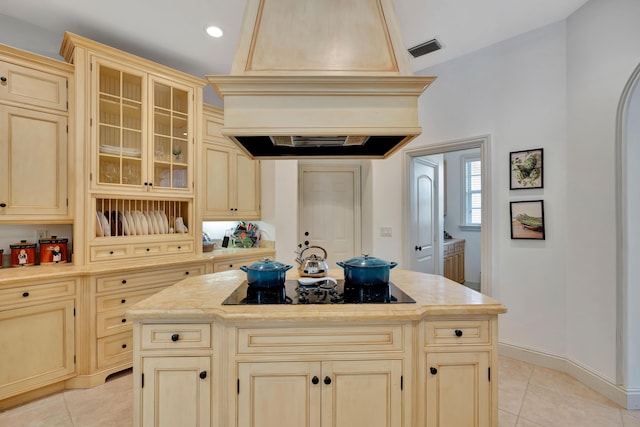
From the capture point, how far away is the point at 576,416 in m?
2.03

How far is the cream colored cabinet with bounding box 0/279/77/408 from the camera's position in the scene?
2.05 m

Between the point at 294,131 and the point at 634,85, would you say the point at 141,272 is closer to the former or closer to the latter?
the point at 294,131

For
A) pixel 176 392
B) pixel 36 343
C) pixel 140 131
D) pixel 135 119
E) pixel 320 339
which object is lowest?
pixel 36 343

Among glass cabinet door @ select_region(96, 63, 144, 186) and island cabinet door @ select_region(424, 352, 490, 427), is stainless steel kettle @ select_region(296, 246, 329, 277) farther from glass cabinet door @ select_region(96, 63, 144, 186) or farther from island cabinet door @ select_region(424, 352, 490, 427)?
glass cabinet door @ select_region(96, 63, 144, 186)

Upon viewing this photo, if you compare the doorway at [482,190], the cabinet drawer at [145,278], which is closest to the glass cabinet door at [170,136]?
the cabinet drawer at [145,278]

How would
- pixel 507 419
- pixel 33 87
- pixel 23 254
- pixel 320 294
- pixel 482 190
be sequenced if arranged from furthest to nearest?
1. pixel 482 190
2. pixel 23 254
3. pixel 33 87
4. pixel 507 419
5. pixel 320 294

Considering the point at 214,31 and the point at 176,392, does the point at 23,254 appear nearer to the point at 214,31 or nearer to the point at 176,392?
the point at 176,392

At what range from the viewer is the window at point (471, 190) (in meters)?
5.56

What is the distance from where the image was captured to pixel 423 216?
388cm

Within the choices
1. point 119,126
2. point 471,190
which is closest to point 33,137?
point 119,126

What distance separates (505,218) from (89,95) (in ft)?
12.4

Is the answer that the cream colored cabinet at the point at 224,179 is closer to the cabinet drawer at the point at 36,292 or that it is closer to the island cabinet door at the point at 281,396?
the cabinet drawer at the point at 36,292

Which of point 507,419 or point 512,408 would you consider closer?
point 507,419

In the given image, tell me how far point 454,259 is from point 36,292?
5.18 m
